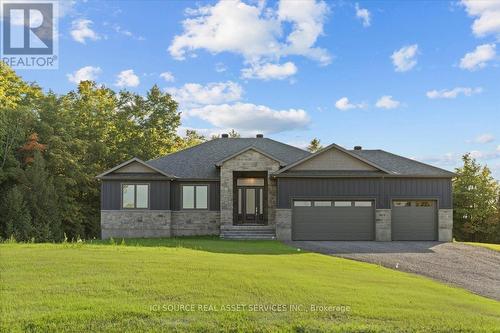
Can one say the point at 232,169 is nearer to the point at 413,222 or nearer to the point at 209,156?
the point at 209,156

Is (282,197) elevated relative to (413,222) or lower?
elevated

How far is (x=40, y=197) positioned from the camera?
29828 millimetres

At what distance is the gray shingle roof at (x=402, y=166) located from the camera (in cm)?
2378

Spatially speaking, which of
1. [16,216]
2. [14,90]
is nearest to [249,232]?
[16,216]

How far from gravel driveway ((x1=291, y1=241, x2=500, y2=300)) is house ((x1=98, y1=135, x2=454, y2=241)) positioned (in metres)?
1.50

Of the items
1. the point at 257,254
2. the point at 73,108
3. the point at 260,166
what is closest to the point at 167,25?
the point at 260,166

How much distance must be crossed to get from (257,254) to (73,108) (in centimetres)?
2694

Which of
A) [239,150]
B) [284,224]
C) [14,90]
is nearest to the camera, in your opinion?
[284,224]

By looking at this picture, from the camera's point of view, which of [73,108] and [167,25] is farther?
[73,108]

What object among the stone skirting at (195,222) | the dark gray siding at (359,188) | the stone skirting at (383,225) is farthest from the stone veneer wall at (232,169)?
the stone skirting at (383,225)

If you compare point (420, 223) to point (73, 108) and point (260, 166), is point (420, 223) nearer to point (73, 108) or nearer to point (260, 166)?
point (260, 166)

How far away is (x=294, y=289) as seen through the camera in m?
9.76

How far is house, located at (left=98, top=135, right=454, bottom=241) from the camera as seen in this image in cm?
2353

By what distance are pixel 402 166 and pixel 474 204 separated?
16.6 m
